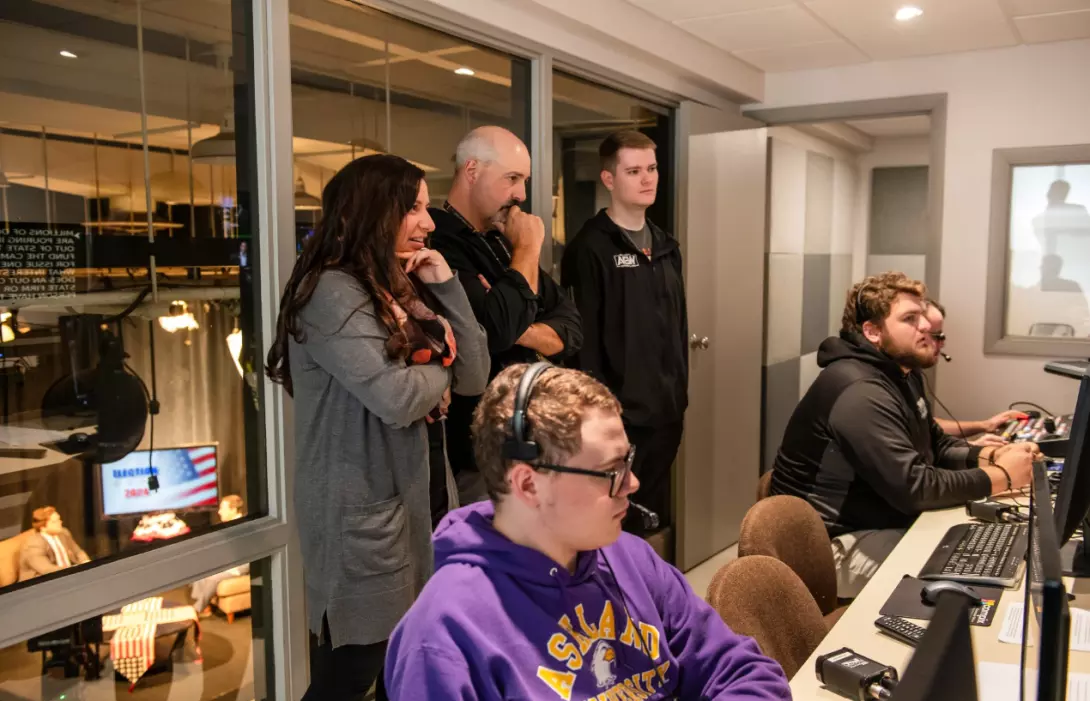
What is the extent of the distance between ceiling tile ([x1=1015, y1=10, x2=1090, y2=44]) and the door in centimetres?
120

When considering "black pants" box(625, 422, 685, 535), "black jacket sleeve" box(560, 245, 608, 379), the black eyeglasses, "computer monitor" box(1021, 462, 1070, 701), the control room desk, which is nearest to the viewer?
"computer monitor" box(1021, 462, 1070, 701)

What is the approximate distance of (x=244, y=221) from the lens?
225cm

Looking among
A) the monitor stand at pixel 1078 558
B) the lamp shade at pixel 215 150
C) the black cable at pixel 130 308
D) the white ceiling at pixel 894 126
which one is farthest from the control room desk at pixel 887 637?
the white ceiling at pixel 894 126

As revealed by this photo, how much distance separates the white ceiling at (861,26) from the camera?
3281 millimetres

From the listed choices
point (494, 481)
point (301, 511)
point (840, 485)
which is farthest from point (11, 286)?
point (840, 485)

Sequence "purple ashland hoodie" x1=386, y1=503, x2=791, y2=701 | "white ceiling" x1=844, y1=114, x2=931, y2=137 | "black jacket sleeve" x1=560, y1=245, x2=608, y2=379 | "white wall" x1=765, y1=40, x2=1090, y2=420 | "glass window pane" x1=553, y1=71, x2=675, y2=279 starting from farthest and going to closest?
"white ceiling" x1=844, y1=114, x2=931, y2=137 → "white wall" x1=765, y1=40, x2=1090, y2=420 → "glass window pane" x1=553, y1=71, x2=675, y2=279 → "black jacket sleeve" x1=560, y1=245, x2=608, y2=379 → "purple ashland hoodie" x1=386, y1=503, x2=791, y2=701

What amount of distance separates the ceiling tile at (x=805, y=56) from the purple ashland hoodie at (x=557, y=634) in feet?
10.1

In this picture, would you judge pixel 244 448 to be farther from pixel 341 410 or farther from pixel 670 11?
pixel 670 11

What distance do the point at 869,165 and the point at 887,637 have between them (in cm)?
607

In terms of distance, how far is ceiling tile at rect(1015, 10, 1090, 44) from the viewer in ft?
11.4

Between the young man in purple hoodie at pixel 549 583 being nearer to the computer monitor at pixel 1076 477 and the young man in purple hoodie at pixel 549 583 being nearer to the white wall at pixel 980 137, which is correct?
the computer monitor at pixel 1076 477

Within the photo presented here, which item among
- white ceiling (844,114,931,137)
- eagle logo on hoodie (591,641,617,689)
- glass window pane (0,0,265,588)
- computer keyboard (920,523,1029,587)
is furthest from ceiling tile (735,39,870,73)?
eagle logo on hoodie (591,641,617,689)

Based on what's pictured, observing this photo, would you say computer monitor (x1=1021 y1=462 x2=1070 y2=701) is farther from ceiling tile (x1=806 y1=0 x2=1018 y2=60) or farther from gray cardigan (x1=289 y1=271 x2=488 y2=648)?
ceiling tile (x1=806 y1=0 x2=1018 y2=60)

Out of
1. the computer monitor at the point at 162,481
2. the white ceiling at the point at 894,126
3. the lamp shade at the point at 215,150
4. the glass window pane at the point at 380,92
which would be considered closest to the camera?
the computer monitor at the point at 162,481
